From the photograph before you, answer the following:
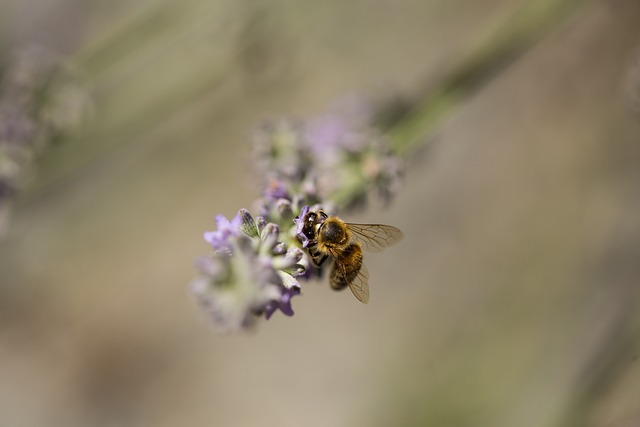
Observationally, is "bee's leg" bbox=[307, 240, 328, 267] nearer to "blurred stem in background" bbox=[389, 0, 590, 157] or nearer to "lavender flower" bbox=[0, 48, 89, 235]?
"blurred stem in background" bbox=[389, 0, 590, 157]

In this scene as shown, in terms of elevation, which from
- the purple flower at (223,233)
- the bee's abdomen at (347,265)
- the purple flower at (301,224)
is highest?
the bee's abdomen at (347,265)

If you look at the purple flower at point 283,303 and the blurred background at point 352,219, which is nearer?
the purple flower at point 283,303

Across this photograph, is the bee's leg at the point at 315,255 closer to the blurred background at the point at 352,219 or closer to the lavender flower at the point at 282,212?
the lavender flower at the point at 282,212

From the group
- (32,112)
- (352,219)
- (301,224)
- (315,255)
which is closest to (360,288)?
(315,255)

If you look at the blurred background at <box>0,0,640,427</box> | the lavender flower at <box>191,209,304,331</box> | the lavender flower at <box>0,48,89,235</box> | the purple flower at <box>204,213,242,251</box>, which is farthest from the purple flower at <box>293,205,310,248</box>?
the blurred background at <box>0,0,640,427</box>

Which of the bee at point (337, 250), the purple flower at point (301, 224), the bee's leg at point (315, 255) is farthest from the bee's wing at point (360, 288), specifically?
the purple flower at point (301, 224)

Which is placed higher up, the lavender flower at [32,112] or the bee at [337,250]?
the lavender flower at [32,112]
